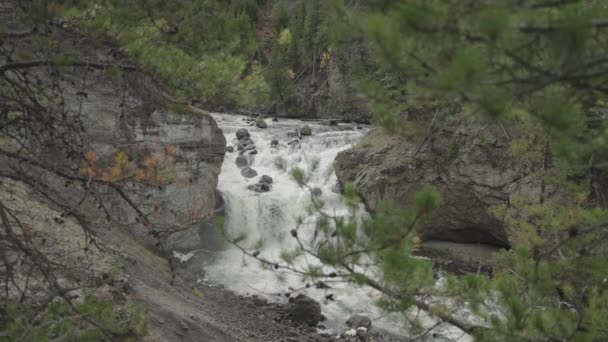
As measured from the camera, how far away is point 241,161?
16.1m

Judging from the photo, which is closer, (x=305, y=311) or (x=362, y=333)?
(x=362, y=333)

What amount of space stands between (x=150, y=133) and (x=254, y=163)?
574 centimetres

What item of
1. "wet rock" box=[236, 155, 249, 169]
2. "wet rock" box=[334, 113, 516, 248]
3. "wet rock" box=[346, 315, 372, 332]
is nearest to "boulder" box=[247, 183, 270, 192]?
"wet rock" box=[236, 155, 249, 169]

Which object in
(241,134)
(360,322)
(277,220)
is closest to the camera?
(360,322)

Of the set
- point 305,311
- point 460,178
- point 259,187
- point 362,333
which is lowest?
point 362,333

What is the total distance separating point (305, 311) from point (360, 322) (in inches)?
42.2

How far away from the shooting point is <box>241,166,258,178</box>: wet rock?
601 inches

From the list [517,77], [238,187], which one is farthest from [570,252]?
[238,187]

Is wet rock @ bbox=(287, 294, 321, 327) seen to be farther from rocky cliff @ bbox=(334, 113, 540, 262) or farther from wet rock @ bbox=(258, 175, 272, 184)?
wet rock @ bbox=(258, 175, 272, 184)

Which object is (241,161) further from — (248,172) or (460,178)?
(460,178)

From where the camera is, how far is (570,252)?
3963 mm

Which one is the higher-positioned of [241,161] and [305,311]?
[241,161]

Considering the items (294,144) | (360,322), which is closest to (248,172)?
(294,144)

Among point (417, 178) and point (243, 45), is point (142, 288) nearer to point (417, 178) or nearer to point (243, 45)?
point (243, 45)
